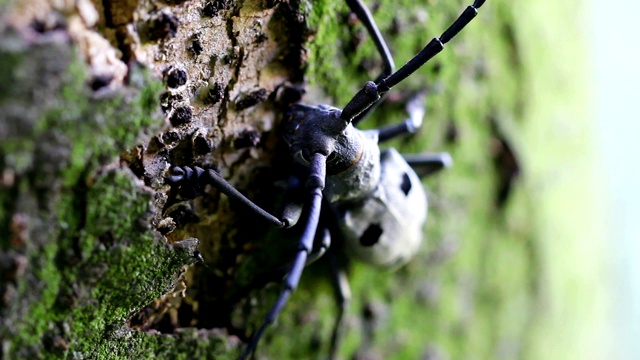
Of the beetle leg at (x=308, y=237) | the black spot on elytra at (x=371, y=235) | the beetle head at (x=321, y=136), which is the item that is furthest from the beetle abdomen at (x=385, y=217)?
the beetle leg at (x=308, y=237)

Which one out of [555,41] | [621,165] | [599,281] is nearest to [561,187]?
[555,41]

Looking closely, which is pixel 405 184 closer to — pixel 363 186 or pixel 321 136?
pixel 363 186

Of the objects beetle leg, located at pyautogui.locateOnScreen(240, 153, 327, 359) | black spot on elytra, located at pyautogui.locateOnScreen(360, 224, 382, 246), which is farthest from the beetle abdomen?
beetle leg, located at pyautogui.locateOnScreen(240, 153, 327, 359)

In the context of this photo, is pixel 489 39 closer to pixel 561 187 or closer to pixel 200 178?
pixel 561 187

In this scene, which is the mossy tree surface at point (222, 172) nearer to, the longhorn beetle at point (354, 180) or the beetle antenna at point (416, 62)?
the longhorn beetle at point (354, 180)

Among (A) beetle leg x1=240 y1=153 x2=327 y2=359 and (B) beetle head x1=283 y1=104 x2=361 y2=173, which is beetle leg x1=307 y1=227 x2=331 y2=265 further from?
(A) beetle leg x1=240 y1=153 x2=327 y2=359
